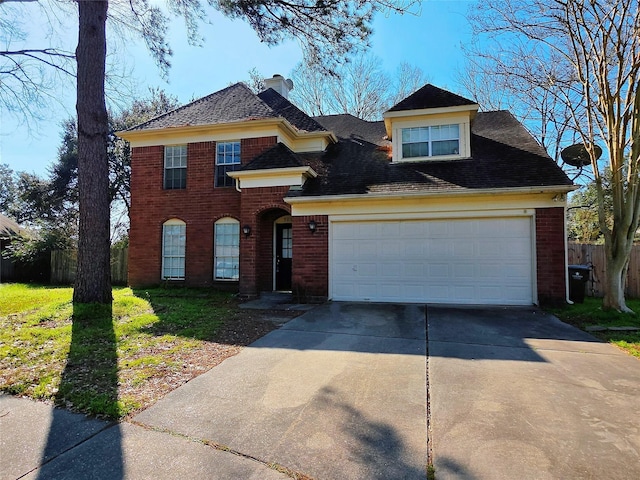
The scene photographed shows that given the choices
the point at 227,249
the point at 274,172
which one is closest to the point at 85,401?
the point at 274,172

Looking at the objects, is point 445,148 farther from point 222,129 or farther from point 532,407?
point 532,407

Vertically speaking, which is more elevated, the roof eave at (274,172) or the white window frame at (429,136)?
the white window frame at (429,136)

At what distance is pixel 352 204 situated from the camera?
9688mm

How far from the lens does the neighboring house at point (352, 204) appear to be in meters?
8.94

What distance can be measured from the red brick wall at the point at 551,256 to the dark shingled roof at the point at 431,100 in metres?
4.01

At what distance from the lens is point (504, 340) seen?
5.91 m

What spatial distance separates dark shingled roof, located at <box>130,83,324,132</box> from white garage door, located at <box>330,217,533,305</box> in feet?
15.7

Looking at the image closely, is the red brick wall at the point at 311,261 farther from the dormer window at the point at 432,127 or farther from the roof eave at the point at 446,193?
the dormer window at the point at 432,127

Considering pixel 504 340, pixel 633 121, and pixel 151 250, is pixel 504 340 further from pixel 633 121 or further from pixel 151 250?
pixel 151 250

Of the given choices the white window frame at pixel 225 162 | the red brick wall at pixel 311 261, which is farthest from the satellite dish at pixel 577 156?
the white window frame at pixel 225 162

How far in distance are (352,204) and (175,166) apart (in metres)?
6.78

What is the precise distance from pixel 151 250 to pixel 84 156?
16.6 ft

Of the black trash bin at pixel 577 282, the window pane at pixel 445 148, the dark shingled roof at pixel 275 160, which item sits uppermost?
the window pane at pixel 445 148

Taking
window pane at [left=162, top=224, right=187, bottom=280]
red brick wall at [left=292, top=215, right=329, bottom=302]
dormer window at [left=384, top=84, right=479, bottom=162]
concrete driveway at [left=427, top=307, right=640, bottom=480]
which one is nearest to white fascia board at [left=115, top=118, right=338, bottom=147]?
dormer window at [left=384, top=84, right=479, bottom=162]
